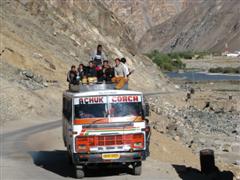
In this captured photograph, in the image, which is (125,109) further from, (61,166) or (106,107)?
(61,166)

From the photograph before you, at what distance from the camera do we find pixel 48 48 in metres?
57.8

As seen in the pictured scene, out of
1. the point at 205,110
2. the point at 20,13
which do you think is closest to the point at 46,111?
the point at 20,13

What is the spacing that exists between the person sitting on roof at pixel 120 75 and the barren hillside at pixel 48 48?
18.5 metres

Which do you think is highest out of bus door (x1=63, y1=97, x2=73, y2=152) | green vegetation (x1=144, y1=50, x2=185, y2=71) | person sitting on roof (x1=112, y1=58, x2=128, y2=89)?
green vegetation (x1=144, y1=50, x2=185, y2=71)

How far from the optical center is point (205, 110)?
6450cm

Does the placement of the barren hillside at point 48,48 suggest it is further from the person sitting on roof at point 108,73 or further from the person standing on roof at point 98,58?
the person sitting on roof at point 108,73

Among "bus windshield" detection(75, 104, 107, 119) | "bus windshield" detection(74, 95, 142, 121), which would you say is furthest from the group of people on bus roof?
"bus windshield" detection(75, 104, 107, 119)

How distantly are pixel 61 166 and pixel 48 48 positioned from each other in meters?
37.3

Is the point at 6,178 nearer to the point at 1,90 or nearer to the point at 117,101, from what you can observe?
the point at 117,101

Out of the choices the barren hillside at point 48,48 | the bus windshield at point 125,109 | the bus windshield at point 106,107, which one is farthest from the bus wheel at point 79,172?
the barren hillside at point 48,48

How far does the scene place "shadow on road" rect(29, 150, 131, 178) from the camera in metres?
19.2

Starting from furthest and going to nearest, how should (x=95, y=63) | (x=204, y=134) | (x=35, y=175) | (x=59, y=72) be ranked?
(x=59, y=72) → (x=204, y=134) → (x=95, y=63) → (x=35, y=175)

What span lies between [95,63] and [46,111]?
22360mm

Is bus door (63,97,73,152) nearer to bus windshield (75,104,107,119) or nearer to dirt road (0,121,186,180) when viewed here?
bus windshield (75,104,107,119)
